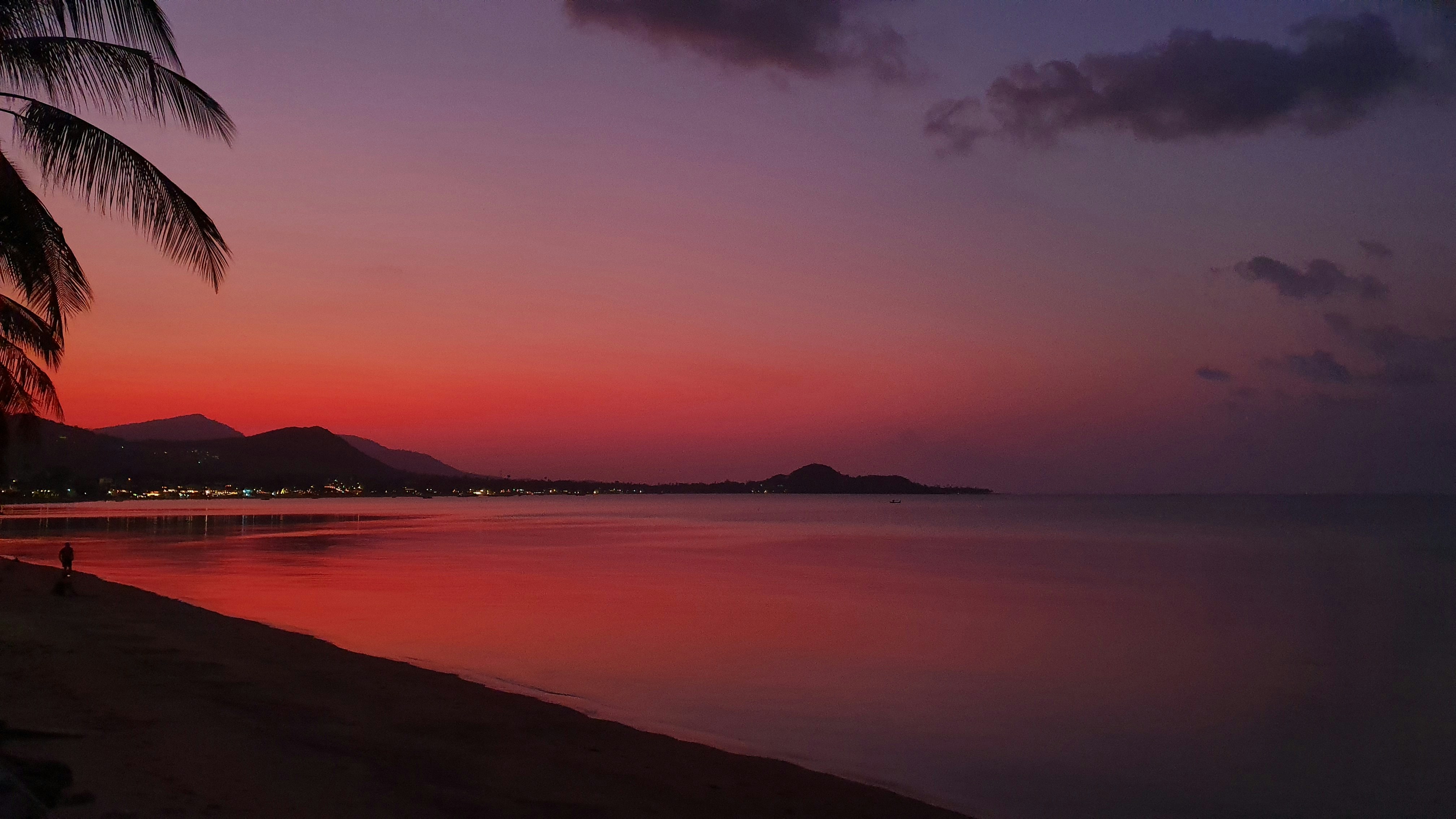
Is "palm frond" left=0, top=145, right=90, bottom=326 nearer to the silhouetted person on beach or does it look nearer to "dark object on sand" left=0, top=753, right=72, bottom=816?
"dark object on sand" left=0, top=753, right=72, bottom=816

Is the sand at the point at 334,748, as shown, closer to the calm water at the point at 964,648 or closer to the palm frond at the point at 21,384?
the calm water at the point at 964,648

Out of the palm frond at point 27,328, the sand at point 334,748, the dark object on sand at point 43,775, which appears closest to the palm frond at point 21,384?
the palm frond at point 27,328

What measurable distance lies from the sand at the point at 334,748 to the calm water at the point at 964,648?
1835 millimetres

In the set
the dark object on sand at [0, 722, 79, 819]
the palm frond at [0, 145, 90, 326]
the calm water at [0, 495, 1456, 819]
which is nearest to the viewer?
the dark object on sand at [0, 722, 79, 819]

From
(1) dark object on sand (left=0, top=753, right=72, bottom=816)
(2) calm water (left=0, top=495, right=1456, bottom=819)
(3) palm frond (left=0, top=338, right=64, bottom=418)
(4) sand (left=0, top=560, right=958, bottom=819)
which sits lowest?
(2) calm water (left=0, top=495, right=1456, bottom=819)

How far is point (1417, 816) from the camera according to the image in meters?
9.23

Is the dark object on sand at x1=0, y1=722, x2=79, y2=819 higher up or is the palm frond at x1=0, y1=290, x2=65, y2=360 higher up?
the palm frond at x1=0, y1=290, x2=65, y2=360

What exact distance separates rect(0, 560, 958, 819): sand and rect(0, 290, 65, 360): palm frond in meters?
5.83

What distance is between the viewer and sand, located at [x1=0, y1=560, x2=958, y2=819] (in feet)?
20.5

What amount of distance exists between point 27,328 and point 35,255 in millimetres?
10332

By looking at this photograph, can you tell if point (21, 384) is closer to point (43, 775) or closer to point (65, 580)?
point (65, 580)

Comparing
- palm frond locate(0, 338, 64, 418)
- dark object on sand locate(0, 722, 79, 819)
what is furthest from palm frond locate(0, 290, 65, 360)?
dark object on sand locate(0, 722, 79, 819)

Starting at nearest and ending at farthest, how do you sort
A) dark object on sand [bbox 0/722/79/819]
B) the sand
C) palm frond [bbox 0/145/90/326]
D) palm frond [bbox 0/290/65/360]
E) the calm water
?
1. dark object on sand [bbox 0/722/79/819]
2. the sand
3. palm frond [bbox 0/145/90/326]
4. the calm water
5. palm frond [bbox 0/290/65/360]

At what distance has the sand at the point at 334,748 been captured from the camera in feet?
20.5
